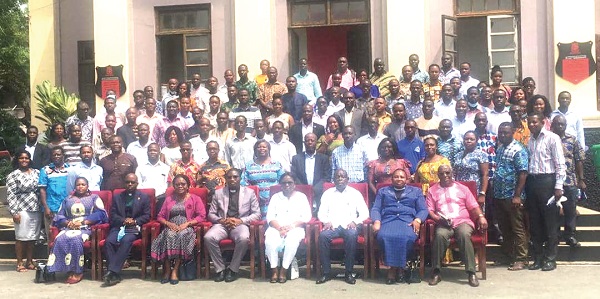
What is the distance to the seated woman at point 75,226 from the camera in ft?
29.0

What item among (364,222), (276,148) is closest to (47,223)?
(276,148)

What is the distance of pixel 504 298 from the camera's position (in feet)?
24.6

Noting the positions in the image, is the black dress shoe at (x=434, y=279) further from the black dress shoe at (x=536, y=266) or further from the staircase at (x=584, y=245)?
the staircase at (x=584, y=245)

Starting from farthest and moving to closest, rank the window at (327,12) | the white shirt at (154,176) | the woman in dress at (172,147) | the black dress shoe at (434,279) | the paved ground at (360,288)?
1. the window at (327,12)
2. the woman in dress at (172,147)
3. the white shirt at (154,176)
4. the black dress shoe at (434,279)
5. the paved ground at (360,288)

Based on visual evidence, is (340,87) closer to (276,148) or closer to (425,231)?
(276,148)

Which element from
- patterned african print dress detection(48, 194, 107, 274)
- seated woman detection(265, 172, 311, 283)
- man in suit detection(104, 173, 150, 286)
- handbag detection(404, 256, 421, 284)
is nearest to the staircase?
handbag detection(404, 256, 421, 284)

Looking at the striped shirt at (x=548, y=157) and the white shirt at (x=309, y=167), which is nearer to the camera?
the striped shirt at (x=548, y=157)

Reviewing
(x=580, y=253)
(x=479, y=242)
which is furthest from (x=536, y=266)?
(x=479, y=242)

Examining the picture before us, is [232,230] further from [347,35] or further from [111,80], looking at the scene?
[347,35]

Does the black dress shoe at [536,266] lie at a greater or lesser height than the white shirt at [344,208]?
lesser

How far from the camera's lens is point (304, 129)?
10273 mm

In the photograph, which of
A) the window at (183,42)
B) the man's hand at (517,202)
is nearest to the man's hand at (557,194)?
the man's hand at (517,202)

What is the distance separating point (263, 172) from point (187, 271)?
1556 millimetres

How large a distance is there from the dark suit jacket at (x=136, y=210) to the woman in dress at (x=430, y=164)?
331cm
